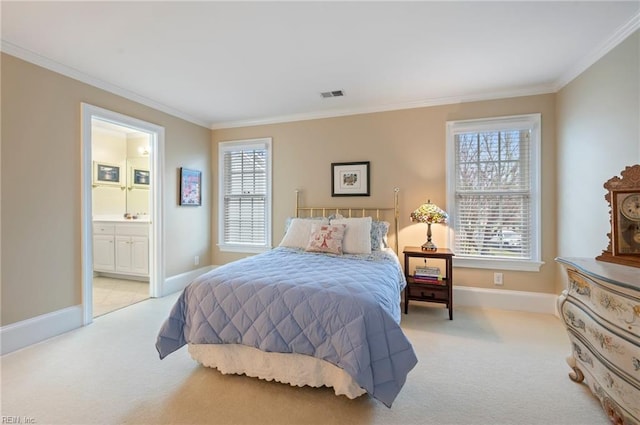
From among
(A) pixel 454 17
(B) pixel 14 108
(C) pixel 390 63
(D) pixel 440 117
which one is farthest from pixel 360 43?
(B) pixel 14 108

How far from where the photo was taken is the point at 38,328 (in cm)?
247

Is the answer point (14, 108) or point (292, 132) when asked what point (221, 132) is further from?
point (14, 108)

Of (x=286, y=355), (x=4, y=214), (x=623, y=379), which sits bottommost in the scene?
(x=286, y=355)

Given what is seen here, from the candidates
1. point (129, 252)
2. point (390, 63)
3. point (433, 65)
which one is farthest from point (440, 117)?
point (129, 252)

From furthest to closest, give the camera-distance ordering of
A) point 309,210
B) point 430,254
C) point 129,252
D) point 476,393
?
1. point 129,252
2. point 309,210
3. point 430,254
4. point 476,393

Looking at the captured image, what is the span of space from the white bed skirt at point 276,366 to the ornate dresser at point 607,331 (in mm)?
1274

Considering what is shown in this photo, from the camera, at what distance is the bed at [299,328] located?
158 centimetres

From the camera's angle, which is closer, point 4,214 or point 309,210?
point 4,214

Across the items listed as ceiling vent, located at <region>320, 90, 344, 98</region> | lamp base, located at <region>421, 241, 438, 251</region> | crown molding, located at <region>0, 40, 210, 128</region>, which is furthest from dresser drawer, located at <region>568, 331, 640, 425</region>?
crown molding, located at <region>0, 40, 210, 128</region>

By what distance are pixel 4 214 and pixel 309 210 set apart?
9.76ft

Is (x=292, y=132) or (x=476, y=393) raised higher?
(x=292, y=132)

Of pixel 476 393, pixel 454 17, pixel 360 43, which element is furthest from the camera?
Result: pixel 360 43

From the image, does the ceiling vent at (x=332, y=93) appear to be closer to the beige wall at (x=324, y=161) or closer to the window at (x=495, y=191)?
the beige wall at (x=324, y=161)

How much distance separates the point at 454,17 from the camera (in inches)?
76.7
